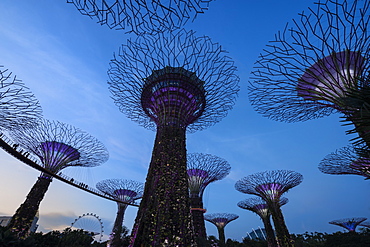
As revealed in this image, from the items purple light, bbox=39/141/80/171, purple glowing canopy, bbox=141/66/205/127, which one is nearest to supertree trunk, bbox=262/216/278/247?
purple glowing canopy, bbox=141/66/205/127

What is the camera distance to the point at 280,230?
14.8 metres

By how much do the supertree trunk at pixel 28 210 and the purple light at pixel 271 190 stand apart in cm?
1631

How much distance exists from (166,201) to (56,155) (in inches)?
448

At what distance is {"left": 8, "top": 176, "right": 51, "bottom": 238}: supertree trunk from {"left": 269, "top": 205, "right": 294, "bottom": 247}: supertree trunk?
16108 mm

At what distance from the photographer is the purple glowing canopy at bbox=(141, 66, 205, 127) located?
8820mm

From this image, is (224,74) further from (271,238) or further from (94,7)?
(271,238)

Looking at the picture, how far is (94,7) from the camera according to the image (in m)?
2.67

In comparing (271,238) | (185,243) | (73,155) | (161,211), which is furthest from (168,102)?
(271,238)

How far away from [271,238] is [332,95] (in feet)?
53.5

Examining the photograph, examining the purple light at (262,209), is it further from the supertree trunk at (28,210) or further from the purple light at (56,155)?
the supertree trunk at (28,210)

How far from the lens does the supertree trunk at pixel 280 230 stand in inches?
558

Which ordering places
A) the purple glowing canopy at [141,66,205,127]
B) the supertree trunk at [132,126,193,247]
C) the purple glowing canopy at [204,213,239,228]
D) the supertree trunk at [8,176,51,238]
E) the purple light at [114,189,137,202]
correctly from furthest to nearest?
the purple glowing canopy at [204,213,239,228]
the purple light at [114,189,137,202]
the supertree trunk at [8,176,51,238]
the purple glowing canopy at [141,66,205,127]
the supertree trunk at [132,126,193,247]

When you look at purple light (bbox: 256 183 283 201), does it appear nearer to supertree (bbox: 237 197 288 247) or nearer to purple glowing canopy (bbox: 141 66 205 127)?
supertree (bbox: 237 197 288 247)

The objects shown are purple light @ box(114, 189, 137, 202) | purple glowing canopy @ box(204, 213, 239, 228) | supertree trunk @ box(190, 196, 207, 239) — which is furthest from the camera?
purple glowing canopy @ box(204, 213, 239, 228)
